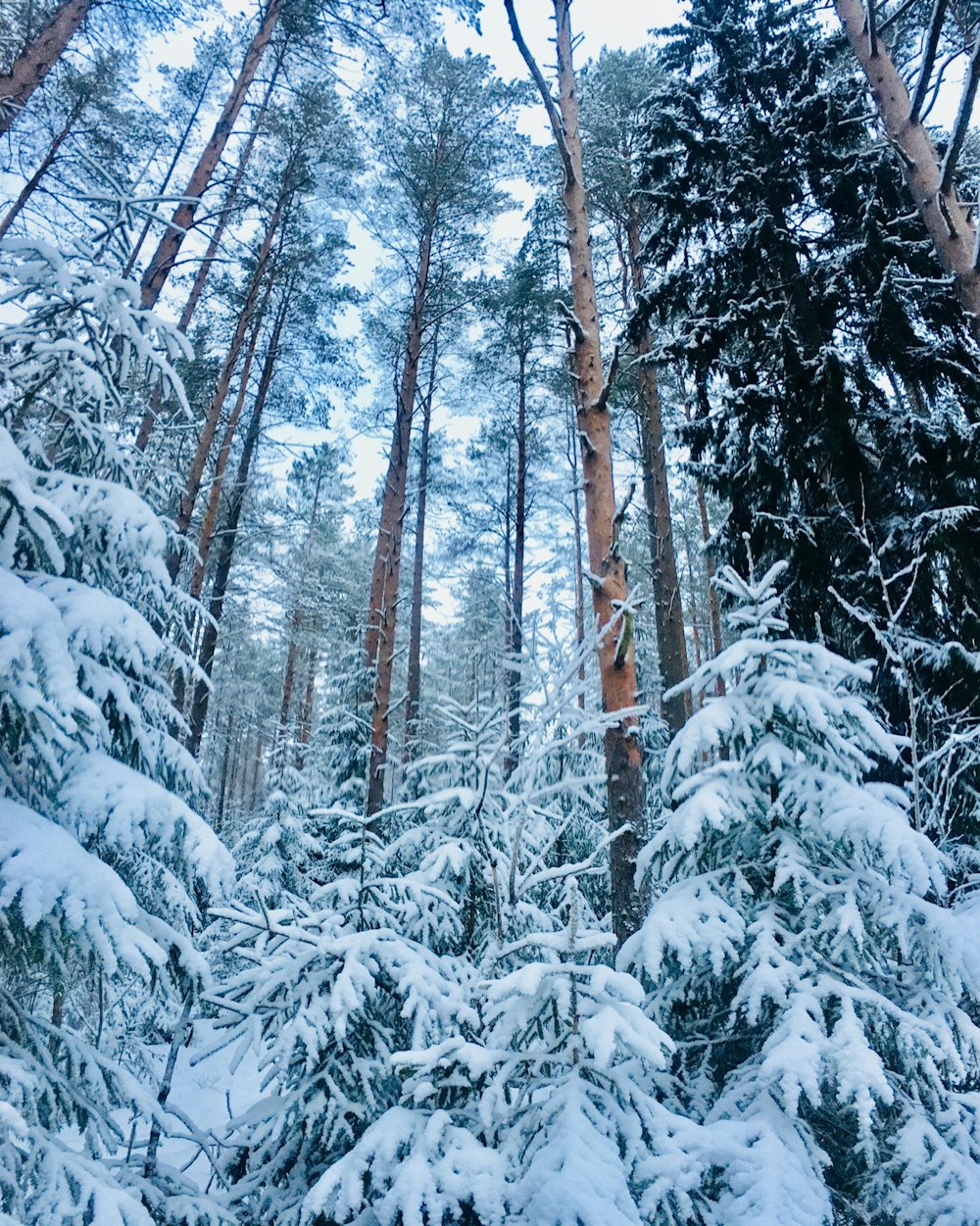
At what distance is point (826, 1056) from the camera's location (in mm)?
2404

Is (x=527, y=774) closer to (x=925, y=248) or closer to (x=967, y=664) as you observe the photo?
(x=967, y=664)

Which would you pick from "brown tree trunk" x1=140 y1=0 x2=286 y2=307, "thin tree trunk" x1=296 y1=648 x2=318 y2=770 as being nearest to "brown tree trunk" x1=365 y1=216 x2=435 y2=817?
"brown tree trunk" x1=140 y1=0 x2=286 y2=307

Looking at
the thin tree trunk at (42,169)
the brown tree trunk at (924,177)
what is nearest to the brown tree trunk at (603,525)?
the brown tree trunk at (924,177)

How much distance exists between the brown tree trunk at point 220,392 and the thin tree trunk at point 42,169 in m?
3.13

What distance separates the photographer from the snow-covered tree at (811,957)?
2367 millimetres

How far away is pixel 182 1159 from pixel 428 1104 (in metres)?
5.73

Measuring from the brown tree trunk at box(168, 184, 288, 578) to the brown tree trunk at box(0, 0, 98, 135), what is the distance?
4.37m

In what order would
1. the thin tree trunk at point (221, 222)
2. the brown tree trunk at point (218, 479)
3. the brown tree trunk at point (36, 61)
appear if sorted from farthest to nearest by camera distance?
the thin tree trunk at point (221, 222) → the brown tree trunk at point (218, 479) → the brown tree trunk at point (36, 61)

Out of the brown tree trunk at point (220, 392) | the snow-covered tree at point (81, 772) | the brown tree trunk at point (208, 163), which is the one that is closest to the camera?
the snow-covered tree at point (81, 772)

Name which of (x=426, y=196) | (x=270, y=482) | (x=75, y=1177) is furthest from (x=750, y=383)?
(x=270, y=482)

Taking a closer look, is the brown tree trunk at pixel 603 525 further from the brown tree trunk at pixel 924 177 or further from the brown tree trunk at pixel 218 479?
the brown tree trunk at pixel 218 479

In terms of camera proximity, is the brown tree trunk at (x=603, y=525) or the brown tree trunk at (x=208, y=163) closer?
the brown tree trunk at (x=603, y=525)

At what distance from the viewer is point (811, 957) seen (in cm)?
278

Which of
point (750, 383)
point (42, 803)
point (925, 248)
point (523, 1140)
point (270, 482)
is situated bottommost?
point (523, 1140)
